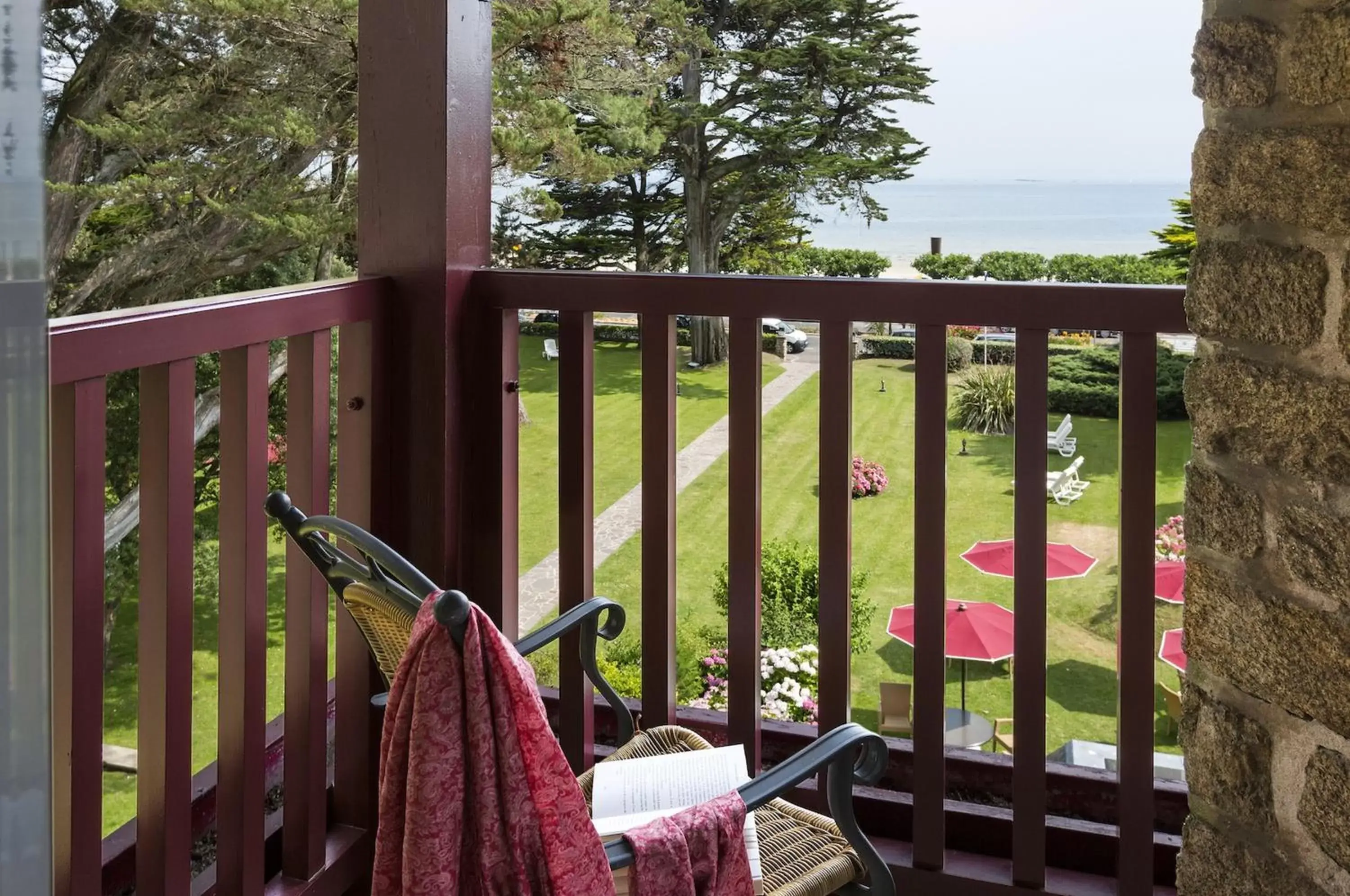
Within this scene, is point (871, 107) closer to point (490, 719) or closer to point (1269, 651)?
point (1269, 651)

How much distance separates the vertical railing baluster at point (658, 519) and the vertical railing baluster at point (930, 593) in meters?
0.44

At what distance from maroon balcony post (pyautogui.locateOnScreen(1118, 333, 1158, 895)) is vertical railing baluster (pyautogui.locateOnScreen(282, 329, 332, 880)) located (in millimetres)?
1256

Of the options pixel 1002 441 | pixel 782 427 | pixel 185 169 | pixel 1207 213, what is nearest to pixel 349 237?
pixel 185 169

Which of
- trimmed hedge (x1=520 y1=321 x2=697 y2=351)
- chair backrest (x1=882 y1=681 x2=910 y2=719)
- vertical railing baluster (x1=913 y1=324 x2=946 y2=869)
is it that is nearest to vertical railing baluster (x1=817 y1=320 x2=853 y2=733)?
vertical railing baluster (x1=913 y1=324 x2=946 y2=869)

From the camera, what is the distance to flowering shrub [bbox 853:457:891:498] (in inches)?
291

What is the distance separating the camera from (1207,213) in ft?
4.59

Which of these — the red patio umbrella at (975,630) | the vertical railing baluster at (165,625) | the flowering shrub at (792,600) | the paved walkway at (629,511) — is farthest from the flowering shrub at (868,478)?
the vertical railing baluster at (165,625)

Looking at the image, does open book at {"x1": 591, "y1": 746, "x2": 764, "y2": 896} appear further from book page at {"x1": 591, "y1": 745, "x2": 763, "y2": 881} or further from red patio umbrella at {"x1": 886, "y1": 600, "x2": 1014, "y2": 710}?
red patio umbrella at {"x1": 886, "y1": 600, "x2": 1014, "y2": 710}

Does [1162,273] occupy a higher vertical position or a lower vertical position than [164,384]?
higher

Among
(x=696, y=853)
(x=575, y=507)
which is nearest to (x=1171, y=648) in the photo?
(x=575, y=507)

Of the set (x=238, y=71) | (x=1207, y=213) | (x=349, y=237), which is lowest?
(x=1207, y=213)

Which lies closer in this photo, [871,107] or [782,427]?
[871,107]

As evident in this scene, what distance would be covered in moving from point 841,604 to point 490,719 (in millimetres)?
1024

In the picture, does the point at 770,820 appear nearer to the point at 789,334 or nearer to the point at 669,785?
the point at 669,785
